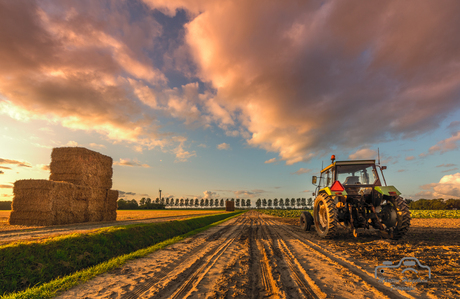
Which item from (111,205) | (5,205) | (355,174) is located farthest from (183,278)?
(5,205)

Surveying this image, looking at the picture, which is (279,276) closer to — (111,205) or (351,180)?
(351,180)

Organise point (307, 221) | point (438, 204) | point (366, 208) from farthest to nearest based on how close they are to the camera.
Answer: point (438, 204), point (307, 221), point (366, 208)

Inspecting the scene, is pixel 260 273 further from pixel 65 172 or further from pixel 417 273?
pixel 65 172

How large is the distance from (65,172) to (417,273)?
22051 millimetres

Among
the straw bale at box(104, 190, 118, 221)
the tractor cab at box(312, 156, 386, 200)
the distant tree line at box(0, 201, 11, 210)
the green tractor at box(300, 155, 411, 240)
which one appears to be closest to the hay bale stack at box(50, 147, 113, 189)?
the straw bale at box(104, 190, 118, 221)

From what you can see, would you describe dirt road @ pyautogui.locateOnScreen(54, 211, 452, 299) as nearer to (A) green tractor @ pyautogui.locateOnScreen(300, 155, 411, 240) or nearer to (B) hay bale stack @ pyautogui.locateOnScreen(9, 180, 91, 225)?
(A) green tractor @ pyautogui.locateOnScreen(300, 155, 411, 240)

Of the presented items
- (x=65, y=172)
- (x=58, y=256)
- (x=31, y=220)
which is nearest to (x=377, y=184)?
(x=58, y=256)

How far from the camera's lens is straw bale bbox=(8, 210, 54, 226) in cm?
1380

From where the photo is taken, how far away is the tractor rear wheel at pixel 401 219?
7.41 metres

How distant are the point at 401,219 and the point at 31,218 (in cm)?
2075

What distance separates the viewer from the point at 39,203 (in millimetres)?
14000

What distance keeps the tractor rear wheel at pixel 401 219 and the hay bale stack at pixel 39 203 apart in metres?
19.5

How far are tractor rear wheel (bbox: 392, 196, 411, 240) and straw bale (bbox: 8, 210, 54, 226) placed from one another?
63.8ft

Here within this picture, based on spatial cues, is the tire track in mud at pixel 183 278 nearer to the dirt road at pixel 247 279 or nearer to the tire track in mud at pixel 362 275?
the dirt road at pixel 247 279
